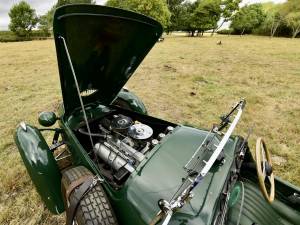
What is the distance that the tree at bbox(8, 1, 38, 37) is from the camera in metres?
43.9

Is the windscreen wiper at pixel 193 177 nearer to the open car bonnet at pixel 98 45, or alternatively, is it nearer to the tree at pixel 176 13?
the open car bonnet at pixel 98 45

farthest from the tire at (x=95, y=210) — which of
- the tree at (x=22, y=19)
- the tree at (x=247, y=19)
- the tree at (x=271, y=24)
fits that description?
the tree at (x=22, y=19)

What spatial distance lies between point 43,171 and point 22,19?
51802 millimetres

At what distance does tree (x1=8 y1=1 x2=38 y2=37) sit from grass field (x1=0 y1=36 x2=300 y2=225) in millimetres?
38632

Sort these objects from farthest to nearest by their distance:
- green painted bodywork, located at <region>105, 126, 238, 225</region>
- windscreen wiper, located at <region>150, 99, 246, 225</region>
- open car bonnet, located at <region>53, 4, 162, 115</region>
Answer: open car bonnet, located at <region>53, 4, 162, 115</region>
green painted bodywork, located at <region>105, 126, 238, 225</region>
windscreen wiper, located at <region>150, 99, 246, 225</region>

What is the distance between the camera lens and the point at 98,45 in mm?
2691

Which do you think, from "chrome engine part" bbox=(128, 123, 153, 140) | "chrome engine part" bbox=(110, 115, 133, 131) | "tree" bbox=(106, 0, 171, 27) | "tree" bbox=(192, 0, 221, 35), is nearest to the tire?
"chrome engine part" bbox=(128, 123, 153, 140)

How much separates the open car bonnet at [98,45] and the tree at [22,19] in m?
47.7

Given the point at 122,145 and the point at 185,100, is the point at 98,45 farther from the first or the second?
the point at 185,100

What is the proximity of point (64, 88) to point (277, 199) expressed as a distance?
2.69m

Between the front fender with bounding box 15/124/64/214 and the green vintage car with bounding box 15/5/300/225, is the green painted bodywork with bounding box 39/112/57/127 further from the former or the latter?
the front fender with bounding box 15/124/64/214

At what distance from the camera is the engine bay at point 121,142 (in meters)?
2.37

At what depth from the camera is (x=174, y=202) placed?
146cm

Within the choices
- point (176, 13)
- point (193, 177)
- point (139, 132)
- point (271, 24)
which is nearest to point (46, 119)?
point (139, 132)
